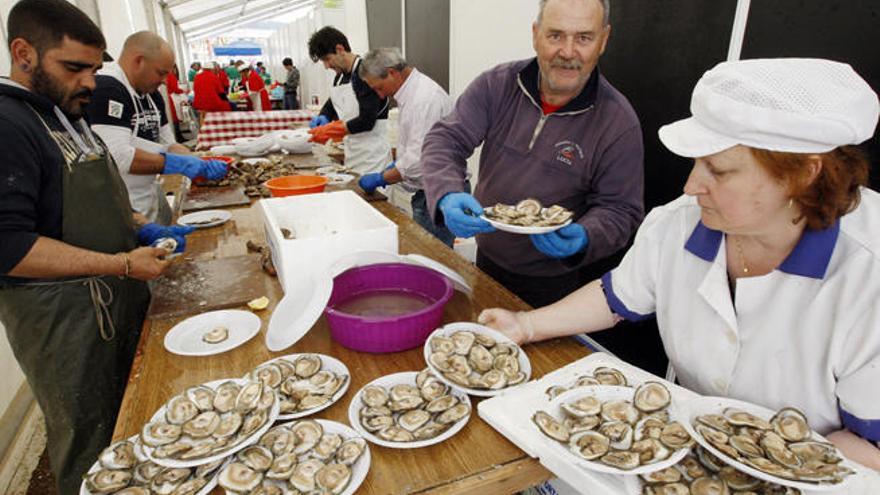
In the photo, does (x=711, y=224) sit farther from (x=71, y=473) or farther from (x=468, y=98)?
(x=71, y=473)

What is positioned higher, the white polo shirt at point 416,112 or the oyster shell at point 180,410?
the white polo shirt at point 416,112

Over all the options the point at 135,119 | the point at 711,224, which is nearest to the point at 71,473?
the point at 135,119

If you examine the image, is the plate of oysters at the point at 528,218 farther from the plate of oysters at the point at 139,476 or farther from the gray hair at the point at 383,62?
the gray hair at the point at 383,62

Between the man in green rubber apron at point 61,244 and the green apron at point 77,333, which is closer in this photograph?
the man in green rubber apron at point 61,244

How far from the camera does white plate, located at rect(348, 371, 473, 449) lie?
1.03 metres

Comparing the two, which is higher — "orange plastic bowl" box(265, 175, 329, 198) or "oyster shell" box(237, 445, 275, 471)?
"orange plastic bowl" box(265, 175, 329, 198)

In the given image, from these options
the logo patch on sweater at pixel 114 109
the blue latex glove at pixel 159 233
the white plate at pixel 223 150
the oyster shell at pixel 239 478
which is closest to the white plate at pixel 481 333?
the oyster shell at pixel 239 478

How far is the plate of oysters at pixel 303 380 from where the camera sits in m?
1.15

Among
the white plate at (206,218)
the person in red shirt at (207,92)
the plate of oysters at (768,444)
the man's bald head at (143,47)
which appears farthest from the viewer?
the person in red shirt at (207,92)

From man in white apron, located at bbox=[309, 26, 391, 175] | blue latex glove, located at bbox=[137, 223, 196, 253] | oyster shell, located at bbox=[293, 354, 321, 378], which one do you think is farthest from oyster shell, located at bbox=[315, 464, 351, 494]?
man in white apron, located at bbox=[309, 26, 391, 175]

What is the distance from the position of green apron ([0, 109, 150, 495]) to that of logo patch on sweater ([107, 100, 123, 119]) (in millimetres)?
991

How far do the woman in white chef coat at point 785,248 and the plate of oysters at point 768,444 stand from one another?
15 centimetres

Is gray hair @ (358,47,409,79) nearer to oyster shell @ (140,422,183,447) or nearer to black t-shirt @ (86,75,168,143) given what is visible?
black t-shirt @ (86,75,168,143)

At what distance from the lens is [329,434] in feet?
3.49
